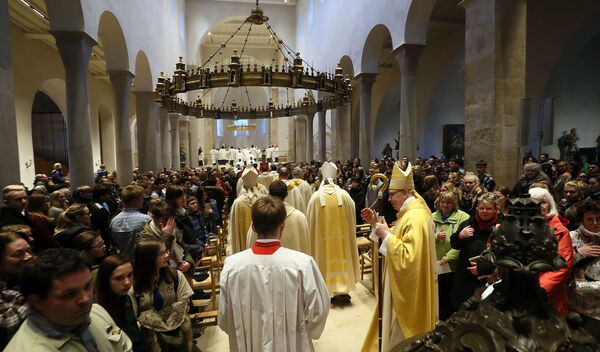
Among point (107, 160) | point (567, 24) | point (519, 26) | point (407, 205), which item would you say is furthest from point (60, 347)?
point (107, 160)

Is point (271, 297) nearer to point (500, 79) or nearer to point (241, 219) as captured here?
point (241, 219)

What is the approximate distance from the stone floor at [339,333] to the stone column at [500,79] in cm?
408

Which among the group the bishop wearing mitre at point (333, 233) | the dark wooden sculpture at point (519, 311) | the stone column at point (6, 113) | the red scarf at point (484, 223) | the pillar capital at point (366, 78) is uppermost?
the pillar capital at point (366, 78)

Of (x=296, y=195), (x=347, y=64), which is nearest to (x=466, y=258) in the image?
(x=296, y=195)

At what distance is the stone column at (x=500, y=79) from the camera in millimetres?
6527

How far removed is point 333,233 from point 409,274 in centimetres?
225

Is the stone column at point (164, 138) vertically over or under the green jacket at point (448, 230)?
over

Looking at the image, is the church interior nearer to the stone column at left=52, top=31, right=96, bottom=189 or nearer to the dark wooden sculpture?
the stone column at left=52, top=31, right=96, bottom=189

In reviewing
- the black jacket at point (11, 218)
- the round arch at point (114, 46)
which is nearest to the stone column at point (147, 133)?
the round arch at point (114, 46)

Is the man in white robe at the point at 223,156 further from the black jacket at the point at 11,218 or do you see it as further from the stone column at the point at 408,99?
the black jacket at the point at 11,218

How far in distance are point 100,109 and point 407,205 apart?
2293cm

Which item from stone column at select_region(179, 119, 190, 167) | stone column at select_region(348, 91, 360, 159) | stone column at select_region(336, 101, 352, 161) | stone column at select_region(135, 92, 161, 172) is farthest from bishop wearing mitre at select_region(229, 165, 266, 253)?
stone column at select_region(179, 119, 190, 167)

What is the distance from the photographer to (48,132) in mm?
18766

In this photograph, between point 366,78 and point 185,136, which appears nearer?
point 366,78
